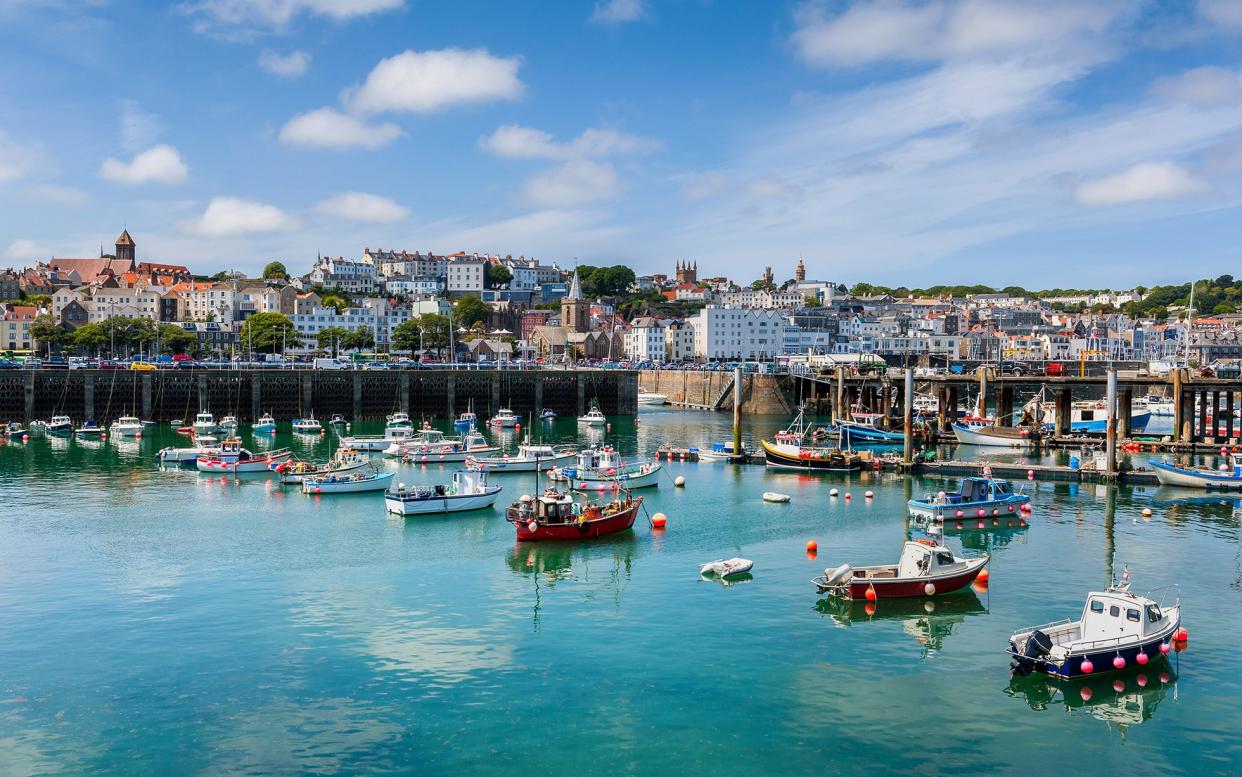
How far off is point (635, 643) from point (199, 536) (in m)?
23.5

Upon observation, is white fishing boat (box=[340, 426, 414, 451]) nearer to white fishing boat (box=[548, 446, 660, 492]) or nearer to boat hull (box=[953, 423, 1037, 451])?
white fishing boat (box=[548, 446, 660, 492])

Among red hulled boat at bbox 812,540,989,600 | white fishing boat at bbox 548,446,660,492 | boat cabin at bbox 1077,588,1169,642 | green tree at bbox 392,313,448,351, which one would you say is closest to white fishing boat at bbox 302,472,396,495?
white fishing boat at bbox 548,446,660,492

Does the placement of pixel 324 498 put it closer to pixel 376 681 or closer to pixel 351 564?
pixel 351 564

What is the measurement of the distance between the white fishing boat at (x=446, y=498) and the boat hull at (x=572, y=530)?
6283 mm

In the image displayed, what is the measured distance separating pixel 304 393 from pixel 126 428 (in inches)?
762

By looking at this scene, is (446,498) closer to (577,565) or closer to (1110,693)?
(577,565)

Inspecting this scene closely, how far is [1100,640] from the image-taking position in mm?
26125

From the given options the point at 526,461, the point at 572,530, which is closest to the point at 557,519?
the point at 572,530

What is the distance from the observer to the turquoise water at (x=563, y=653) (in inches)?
853

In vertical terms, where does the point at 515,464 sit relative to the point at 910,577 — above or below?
above

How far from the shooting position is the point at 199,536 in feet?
142

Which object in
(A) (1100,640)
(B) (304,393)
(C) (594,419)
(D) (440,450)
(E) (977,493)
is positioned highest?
(B) (304,393)

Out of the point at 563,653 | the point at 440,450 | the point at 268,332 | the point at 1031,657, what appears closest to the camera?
the point at 1031,657

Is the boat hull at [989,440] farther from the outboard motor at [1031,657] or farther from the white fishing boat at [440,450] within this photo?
the outboard motor at [1031,657]
